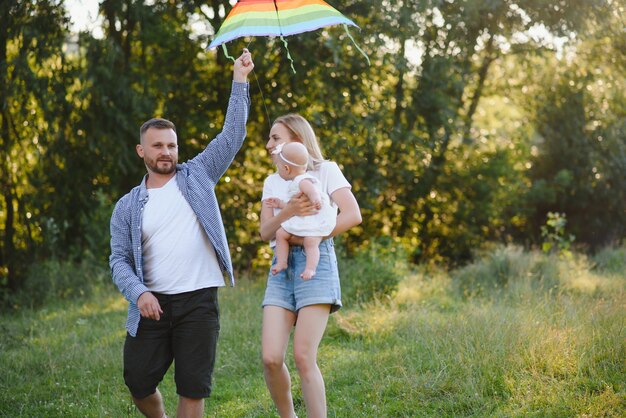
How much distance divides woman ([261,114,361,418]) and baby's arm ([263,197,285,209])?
0.03 metres

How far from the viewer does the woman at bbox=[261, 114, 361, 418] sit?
4133 mm

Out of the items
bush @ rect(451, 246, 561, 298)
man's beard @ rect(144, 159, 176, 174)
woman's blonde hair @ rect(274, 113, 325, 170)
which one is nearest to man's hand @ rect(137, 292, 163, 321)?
man's beard @ rect(144, 159, 176, 174)

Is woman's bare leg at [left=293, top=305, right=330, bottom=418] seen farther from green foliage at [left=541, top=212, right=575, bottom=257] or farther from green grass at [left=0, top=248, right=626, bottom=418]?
green foliage at [left=541, top=212, right=575, bottom=257]

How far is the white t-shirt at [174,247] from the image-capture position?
4262 mm

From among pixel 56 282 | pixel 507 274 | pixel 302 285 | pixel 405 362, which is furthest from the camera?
pixel 56 282

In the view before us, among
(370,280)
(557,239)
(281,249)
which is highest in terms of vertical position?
(281,249)

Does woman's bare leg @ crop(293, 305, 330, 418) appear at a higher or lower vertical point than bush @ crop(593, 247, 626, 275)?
higher

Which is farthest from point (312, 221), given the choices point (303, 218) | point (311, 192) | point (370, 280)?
point (370, 280)

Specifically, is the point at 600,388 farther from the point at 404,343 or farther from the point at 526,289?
the point at 526,289

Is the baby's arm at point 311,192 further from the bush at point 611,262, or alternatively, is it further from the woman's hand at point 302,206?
the bush at point 611,262

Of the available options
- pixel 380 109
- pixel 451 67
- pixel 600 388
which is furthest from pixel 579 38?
pixel 600 388

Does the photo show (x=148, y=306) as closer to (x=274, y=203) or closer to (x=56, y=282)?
(x=274, y=203)

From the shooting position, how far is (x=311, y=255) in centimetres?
412

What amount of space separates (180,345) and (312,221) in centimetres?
101
